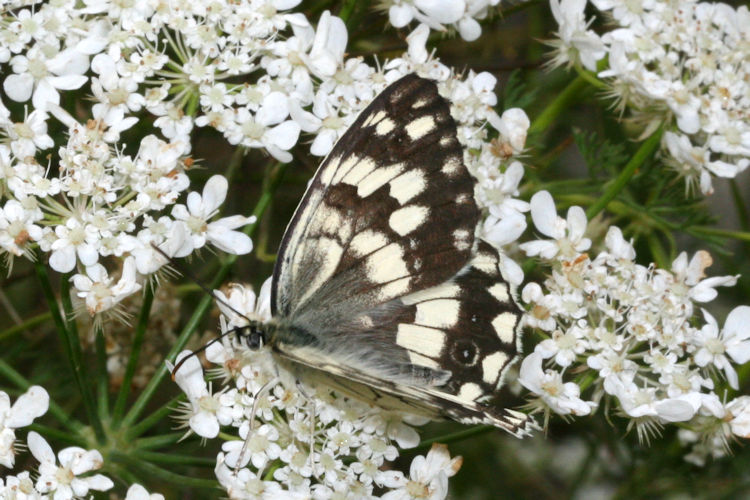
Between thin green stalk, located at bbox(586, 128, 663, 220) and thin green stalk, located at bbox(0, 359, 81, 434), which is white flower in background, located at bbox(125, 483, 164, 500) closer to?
thin green stalk, located at bbox(0, 359, 81, 434)

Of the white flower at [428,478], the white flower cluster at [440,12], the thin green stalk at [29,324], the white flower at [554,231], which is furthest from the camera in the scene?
the thin green stalk at [29,324]

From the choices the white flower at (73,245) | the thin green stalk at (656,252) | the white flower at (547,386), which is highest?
the white flower at (73,245)

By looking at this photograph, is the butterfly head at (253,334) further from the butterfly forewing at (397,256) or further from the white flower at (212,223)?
the white flower at (212,223)

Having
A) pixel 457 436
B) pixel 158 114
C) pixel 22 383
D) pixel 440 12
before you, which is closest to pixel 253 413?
pixel 457 436

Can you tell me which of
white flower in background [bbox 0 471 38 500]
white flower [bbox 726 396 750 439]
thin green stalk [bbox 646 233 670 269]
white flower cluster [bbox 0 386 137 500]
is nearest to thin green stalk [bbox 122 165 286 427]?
white flower cluster [bbox 0 386 137 500]

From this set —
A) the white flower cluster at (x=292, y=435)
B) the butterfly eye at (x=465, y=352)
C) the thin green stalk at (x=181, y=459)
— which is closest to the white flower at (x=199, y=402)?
the white flower cluster at (x=292, y=435)

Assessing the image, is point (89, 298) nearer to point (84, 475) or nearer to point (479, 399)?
point (84, 475)

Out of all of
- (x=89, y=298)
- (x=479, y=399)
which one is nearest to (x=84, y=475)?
(x=89, y=298)
